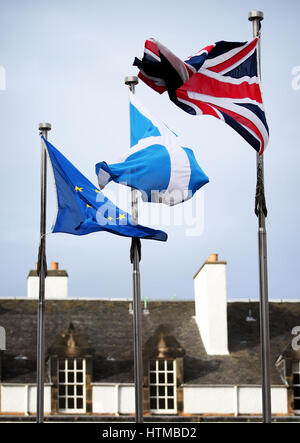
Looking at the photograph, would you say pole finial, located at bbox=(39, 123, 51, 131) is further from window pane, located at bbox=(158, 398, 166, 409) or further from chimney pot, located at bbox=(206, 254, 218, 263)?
chimney pot, located at bbox=(206, 254, 218, 263)

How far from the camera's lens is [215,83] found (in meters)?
24.6

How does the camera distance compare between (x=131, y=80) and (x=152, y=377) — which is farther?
(x=152, y=377)

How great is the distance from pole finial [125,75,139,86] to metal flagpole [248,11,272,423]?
3.91 m

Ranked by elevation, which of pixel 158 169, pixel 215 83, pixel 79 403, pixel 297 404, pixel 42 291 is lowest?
pixel 297 404

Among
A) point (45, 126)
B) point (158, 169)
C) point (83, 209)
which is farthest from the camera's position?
point (45, 126)

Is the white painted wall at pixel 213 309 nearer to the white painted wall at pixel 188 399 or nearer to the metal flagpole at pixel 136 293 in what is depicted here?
the white painted wall at pixel 188 399

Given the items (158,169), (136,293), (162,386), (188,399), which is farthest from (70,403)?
(158,169)

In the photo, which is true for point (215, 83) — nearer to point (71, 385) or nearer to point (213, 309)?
point (71, 385)

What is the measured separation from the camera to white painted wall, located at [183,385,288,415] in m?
41.1

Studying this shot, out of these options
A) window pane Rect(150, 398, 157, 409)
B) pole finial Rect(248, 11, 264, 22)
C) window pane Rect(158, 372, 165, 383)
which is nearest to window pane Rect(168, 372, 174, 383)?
window pane Rect(158, 372, 165, 383)

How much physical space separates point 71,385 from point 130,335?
10.4ft

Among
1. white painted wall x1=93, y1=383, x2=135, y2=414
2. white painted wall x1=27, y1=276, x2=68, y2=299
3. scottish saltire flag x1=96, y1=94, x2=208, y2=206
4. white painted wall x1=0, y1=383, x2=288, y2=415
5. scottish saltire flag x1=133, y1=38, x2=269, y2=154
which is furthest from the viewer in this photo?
white painted wall x1=27, y1=276, x2=68, y2=299

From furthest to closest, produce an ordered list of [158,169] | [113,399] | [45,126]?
1. [113,399]
2. [45,126]
3. [158,169]

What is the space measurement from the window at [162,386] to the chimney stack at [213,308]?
2060 mm
